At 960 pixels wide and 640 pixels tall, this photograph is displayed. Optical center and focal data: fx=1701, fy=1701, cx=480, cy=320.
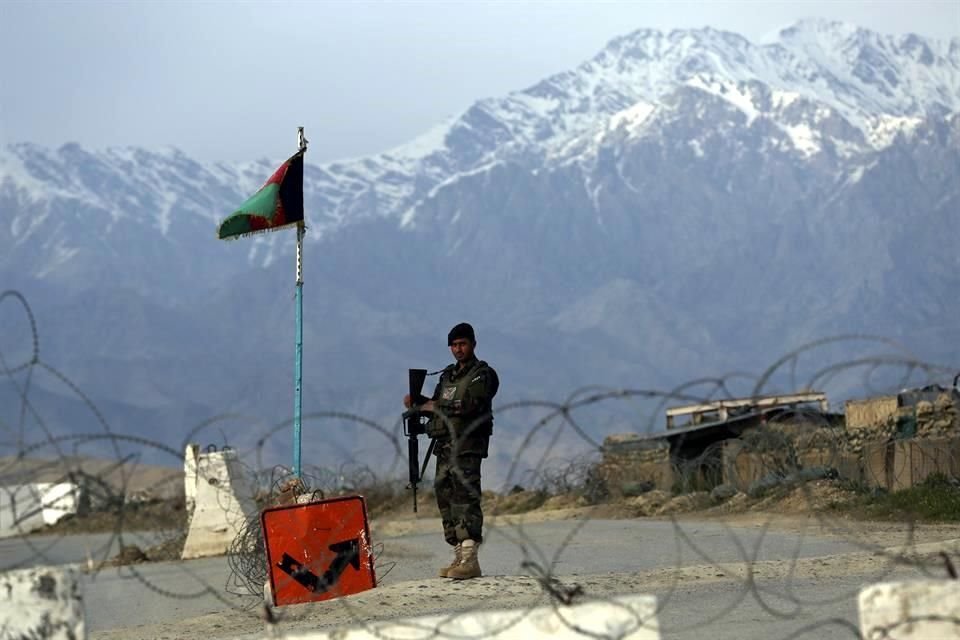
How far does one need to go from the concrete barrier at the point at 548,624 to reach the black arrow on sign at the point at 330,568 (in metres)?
3.78

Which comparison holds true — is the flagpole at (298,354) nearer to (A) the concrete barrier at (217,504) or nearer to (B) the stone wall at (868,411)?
(A) the concrete barrier at (217,504)

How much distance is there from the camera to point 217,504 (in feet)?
68.0

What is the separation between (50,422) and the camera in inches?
6924

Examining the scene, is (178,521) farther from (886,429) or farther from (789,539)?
(789,539)

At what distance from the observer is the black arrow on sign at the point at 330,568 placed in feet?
34.5

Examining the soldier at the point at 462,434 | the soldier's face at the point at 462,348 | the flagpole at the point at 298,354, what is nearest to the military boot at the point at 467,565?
the soldier at the point at 462,434

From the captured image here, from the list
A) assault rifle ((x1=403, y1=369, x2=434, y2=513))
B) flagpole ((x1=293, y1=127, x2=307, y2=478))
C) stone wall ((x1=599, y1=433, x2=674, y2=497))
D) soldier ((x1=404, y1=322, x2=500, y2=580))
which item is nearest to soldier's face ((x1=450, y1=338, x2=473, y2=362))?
soldier ((x1=404, y1=322, x2=500, y2=580))

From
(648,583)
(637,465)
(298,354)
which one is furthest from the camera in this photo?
(637,465)

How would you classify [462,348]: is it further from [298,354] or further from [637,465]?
[637,465]

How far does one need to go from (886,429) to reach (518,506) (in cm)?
926

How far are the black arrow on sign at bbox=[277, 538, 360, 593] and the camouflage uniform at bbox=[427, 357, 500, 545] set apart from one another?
2.13ft

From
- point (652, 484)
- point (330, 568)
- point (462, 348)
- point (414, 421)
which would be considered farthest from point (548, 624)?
point (652, 484)

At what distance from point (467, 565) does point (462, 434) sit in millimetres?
1064

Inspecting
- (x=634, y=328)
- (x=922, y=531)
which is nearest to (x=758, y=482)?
(x=922, y=531)
